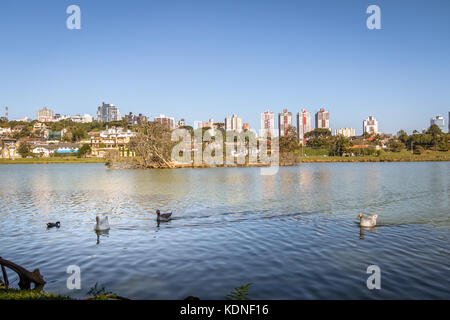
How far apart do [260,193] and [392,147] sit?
129253 mm

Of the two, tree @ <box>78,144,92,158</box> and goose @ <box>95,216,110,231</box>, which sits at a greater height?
tree @ <box>78,144,92,158</box>

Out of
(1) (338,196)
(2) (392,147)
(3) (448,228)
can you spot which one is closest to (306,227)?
(3) (448,228)

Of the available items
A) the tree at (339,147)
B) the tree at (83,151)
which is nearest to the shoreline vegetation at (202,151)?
the tree at (339,147)

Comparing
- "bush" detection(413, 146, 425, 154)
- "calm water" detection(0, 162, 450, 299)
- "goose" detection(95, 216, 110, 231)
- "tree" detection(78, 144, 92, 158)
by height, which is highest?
"tree" detection(78, 144, 92, 158)

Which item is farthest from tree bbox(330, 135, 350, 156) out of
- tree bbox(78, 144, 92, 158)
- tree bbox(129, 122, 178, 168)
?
tree bbox(78, 144, 92, 158)

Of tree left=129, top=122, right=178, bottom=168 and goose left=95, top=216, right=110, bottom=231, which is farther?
tree left=129, top=122, right=178, bottom=168

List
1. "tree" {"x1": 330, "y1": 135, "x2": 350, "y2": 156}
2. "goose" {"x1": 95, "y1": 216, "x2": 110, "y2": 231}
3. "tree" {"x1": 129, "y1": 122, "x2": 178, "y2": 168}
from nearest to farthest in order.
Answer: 1. "goose" {"x1": 95, "y1": 216, "x2": 110, "y2": 231}
2. "tree" {"x1": 129, "y1": 122, "x2": 178, "y2": 168}
3. "tree" {"x1": 330, "y1": 135, "x2": 350, "y2": 156}

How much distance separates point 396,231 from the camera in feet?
58.7

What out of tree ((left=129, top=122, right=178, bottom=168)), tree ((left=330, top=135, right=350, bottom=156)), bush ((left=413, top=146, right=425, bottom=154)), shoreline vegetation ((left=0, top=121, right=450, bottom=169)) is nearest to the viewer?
tree ((left=129, top=122, right=178, bottom=168))

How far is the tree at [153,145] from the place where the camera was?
8044cm

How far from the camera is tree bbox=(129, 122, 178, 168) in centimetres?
8044

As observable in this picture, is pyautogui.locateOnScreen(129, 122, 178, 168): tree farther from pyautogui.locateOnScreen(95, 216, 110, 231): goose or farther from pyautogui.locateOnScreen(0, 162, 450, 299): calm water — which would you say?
pyautogui.locateOnScreen(95, 216, 110, 231): goose

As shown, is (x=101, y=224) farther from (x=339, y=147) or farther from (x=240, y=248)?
(x=339, y=147)
